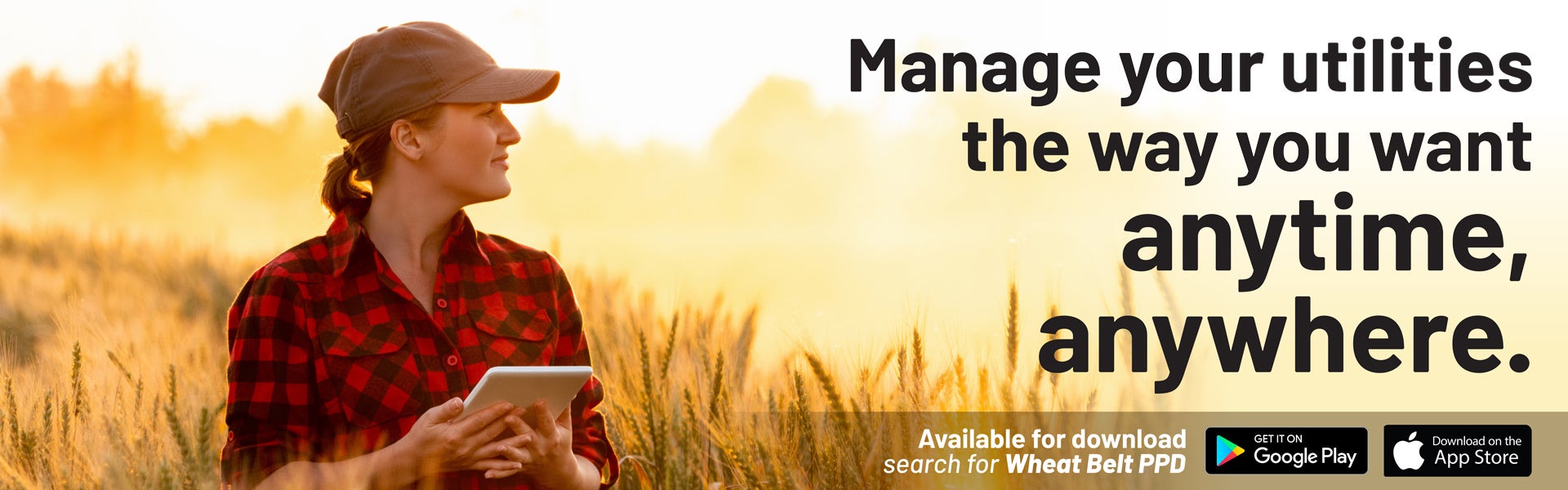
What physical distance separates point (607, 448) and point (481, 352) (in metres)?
0.27

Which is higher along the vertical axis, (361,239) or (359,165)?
(359,165)

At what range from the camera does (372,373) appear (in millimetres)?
1703

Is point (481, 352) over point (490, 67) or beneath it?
beneath

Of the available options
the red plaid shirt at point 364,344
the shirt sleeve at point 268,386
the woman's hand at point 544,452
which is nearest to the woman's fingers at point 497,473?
the woman's hand at point 544,452

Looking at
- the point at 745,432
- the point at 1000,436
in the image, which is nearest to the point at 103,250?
the point at 745,432

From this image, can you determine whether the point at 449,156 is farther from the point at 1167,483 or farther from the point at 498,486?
the point at 1167,483

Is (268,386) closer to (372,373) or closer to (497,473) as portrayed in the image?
(372,373)

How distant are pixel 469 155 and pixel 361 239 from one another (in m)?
0.18

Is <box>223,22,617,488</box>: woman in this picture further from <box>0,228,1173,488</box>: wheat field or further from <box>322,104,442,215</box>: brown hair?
<box>0,228,1173,488</box>: wheat field

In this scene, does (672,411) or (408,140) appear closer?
(408,140)

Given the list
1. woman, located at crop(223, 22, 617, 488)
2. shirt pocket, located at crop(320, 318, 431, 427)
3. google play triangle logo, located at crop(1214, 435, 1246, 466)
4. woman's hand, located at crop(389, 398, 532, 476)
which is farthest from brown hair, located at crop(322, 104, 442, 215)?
google play triangle logo, located at crop(1214, 435, 1246, 466)

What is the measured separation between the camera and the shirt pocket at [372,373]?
5.54ft

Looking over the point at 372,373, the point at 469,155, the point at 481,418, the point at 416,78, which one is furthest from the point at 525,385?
the point at 416,78

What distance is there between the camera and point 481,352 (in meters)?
1.81
